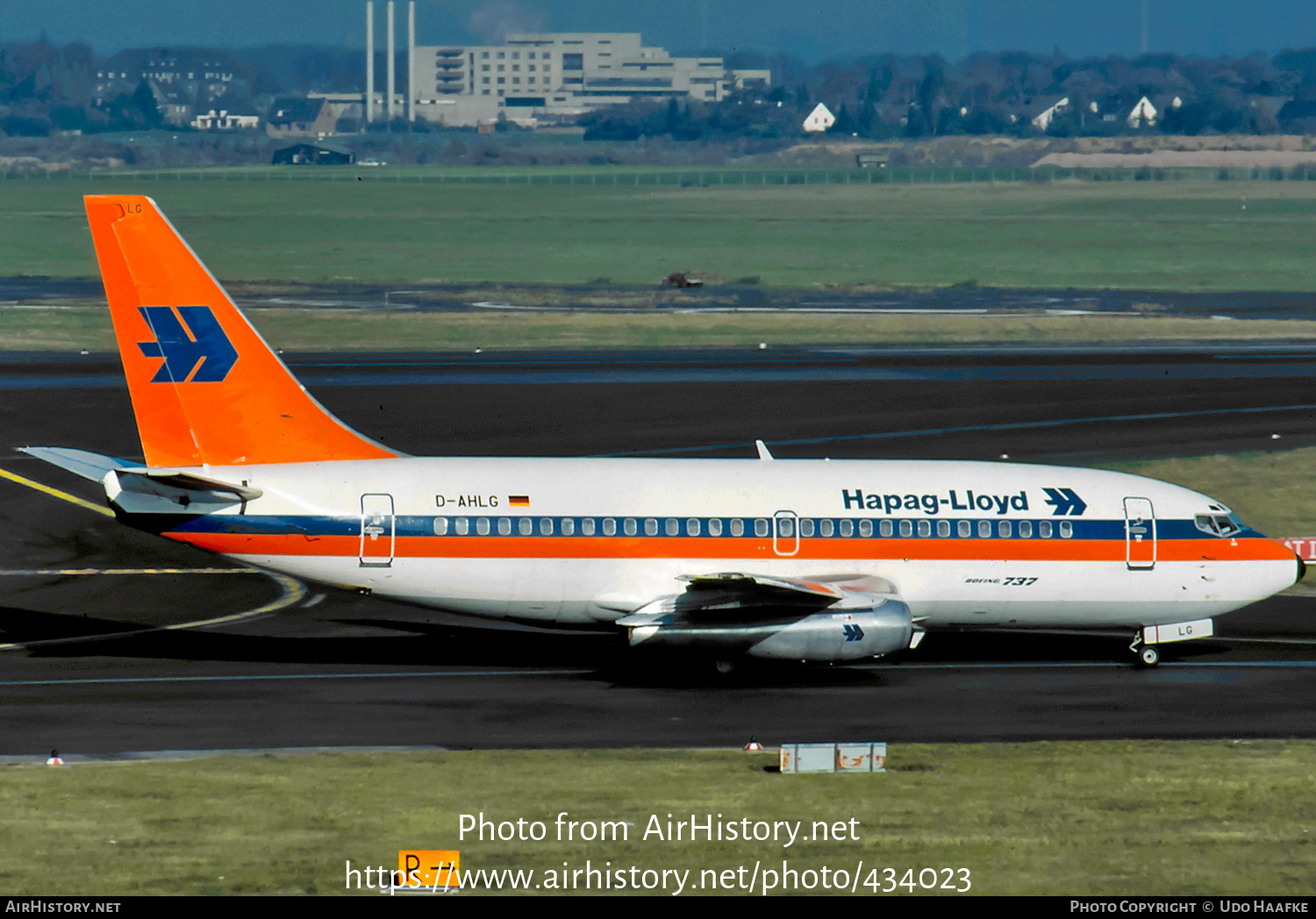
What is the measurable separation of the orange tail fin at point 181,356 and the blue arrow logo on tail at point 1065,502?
47.7ft

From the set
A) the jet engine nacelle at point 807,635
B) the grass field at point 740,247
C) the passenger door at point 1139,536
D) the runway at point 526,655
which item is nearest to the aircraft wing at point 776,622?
the jet engine nacelle at point 807,635

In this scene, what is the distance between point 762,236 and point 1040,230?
31.4m

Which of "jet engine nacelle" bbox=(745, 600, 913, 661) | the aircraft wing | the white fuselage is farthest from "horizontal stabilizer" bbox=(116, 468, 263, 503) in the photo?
"jet engine nacelle" bbox=(745, 600, 913, 661)

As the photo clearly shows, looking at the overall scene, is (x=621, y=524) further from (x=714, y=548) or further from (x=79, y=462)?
(x=79, y=462)

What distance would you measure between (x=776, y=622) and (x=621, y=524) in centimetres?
343

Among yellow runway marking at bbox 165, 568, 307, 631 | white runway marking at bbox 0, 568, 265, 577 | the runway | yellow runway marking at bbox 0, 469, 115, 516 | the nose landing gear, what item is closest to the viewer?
the runway

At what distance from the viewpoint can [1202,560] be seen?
33.2 metres

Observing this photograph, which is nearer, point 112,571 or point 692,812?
point 692,812

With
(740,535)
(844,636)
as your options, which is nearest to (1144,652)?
(844,636)

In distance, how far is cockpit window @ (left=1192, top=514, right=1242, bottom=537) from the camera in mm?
33438

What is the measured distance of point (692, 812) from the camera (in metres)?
22.9

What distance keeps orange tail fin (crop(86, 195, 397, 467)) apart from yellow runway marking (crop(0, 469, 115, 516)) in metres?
16.1

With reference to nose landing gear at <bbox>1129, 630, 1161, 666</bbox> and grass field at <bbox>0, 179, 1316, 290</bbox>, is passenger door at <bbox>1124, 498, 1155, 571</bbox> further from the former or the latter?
grass field at <bbox>0, 179, 1316, 290</bbox>
